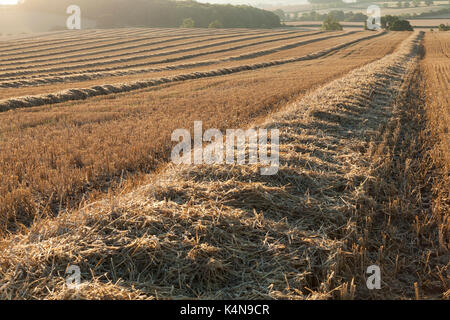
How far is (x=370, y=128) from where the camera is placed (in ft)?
25.4

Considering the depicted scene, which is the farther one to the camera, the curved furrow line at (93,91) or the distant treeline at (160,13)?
the distant treeline at (160,13)

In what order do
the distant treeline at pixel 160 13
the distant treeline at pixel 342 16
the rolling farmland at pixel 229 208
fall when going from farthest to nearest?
the distant treeline at pixel 342 16, the distant treeline at pixel 160 13, the rolling farmland at pixel 229 208

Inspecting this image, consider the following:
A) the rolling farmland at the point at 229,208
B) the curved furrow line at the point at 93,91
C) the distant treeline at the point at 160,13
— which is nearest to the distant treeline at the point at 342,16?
the distant treeline at the point at 160,13

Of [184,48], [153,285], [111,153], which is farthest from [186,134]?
[184,48]

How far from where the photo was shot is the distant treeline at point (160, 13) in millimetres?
84562

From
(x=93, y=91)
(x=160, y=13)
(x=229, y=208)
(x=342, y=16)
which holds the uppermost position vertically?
(x=342, y=16)

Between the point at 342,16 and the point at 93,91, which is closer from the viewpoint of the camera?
the point at 93,91

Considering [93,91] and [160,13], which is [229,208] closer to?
[93,91]

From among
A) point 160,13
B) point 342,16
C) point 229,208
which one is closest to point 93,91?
point 229,208

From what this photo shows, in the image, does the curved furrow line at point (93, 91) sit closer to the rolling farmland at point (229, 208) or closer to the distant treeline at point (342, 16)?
the rolling farmland at point (229, 208)

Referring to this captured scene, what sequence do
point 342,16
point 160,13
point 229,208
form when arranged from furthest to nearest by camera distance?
point 342,16, point 160,13, point 229,208

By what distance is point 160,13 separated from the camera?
89.6 m

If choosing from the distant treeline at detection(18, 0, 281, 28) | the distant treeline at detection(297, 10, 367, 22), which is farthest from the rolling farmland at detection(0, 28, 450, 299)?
the distant treeline at detection(297, 10, 367, 22)

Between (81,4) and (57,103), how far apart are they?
8856 centimetres
